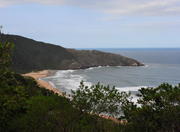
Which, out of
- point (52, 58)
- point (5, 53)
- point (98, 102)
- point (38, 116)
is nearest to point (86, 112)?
point (98, 102)

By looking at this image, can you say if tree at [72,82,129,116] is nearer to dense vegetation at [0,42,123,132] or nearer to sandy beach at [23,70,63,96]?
dense vegetation at [0,42,123,132]

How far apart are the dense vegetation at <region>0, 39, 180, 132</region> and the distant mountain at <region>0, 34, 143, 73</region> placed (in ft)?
314

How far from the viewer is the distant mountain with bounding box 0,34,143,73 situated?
12288 cm

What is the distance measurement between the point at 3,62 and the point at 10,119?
5.33 meters

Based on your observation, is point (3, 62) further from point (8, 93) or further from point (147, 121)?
point (147, 121)

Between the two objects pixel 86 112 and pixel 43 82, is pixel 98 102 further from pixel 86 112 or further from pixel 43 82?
pixel 43 82

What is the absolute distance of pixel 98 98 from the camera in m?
20.6

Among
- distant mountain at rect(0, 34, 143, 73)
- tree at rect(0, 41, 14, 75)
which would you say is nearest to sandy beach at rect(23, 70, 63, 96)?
distant mountain at rect(0, 34, 143, 73)

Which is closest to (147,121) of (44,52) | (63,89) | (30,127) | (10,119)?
(30,127)

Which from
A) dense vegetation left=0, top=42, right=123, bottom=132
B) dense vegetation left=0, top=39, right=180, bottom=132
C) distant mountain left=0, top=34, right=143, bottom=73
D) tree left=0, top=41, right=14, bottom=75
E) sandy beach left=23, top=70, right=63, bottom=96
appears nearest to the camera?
tree left=0, top=41, right=14, bottom=75

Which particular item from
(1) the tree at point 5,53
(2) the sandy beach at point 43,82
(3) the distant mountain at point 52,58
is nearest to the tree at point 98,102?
(1) the tree at point 5,53

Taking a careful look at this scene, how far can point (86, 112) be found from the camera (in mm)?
21078

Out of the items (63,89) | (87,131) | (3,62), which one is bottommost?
(63,89)

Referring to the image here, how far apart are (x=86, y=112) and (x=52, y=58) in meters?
114
